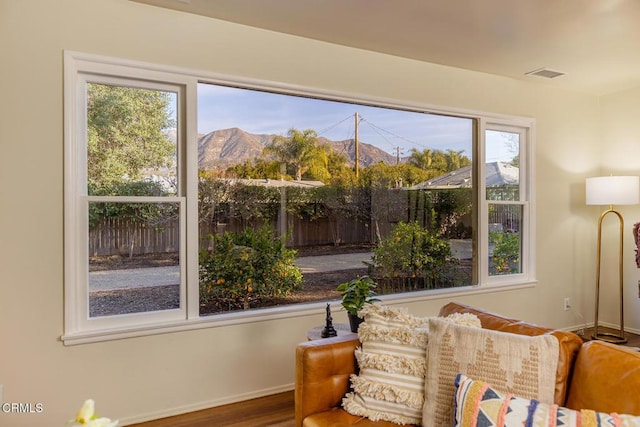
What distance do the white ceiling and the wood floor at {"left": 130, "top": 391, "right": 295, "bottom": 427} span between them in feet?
8.27

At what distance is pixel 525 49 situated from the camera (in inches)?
130

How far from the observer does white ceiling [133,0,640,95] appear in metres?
2.57

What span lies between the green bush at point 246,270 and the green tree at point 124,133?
26.9 inches

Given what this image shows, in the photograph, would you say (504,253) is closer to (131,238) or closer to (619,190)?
(619,190)

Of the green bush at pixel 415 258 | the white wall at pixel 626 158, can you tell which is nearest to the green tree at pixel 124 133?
the green bush at pixel 415 258

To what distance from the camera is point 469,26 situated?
2.87 m

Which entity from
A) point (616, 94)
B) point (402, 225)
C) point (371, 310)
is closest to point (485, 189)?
point (402, 225)

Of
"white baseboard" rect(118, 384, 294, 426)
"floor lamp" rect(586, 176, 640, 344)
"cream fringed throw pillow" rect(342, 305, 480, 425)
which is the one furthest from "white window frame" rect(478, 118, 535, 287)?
"cream fringed throw pillow" rect(342, 305, 480, 425)

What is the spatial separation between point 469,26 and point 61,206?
2779mm

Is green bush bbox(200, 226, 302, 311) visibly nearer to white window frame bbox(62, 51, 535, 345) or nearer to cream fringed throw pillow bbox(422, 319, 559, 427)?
white window frame bbox(62, 51, 535, 345)

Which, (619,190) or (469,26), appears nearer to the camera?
(469,26)

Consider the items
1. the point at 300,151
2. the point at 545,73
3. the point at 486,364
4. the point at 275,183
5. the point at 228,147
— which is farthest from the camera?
the point at 545,73

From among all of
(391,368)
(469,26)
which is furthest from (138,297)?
(469,26)

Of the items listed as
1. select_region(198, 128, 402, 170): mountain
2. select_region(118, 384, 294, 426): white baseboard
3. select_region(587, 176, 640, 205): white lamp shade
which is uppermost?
select_region(198, 128, 402, 170): mountain
